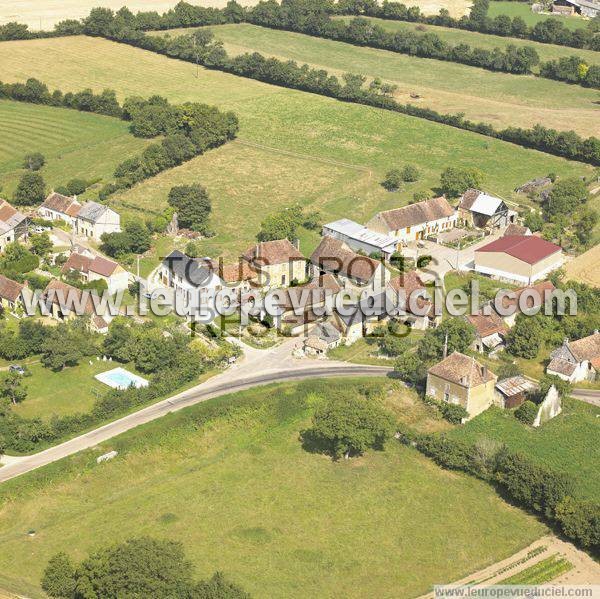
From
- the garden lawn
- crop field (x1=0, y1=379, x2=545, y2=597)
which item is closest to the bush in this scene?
crop field (x1=0, y1=379, x2=545, y2=597)

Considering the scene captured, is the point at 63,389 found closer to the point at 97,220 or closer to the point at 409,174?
the point at 97,220

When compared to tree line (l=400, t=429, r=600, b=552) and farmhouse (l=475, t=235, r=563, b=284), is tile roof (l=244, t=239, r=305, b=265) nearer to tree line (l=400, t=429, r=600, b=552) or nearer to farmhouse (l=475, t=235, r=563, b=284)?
farmhouse (l=475, t=235, r=563, b=284)

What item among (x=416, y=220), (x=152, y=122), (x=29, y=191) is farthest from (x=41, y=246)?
(x=416, y=220)

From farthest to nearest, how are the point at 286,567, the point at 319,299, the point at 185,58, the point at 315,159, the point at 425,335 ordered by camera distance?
the point at 185,58, the point at 315,159, the point at 319,299, the point at 425,335, the point at 286,567

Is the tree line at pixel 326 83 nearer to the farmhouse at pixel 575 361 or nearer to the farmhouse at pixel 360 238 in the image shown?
the farmhouse at pixel 360 238

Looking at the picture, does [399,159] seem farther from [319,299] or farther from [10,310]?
[10,310]

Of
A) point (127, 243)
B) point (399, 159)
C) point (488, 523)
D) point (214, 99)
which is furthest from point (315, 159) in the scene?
point (488, 523)

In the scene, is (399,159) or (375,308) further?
(399,159)
